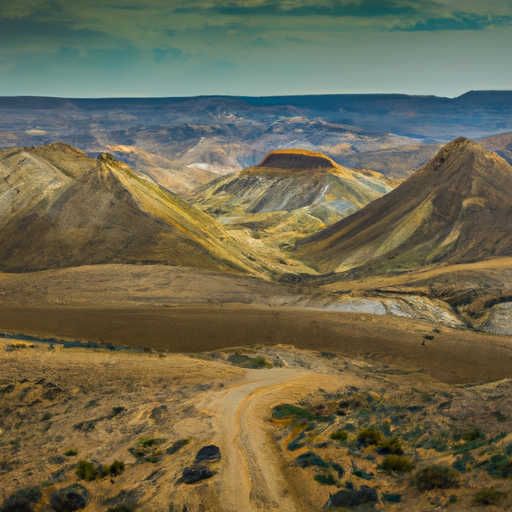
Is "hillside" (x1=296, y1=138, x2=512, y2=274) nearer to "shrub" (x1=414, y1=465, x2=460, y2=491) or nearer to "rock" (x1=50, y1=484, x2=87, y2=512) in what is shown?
"shrub" (x1=414, y1=465, x2=460, y2=491)

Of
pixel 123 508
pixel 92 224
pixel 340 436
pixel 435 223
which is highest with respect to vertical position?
pixel 435 223

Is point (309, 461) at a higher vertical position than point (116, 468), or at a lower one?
higher

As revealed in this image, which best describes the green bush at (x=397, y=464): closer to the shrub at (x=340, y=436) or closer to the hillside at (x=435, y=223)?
the shrub at (x=340, y=436)

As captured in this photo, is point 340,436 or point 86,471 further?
point 340,436

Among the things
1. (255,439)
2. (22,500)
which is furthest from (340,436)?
(22,500)

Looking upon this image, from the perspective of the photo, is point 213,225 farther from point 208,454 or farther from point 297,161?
point 297,161

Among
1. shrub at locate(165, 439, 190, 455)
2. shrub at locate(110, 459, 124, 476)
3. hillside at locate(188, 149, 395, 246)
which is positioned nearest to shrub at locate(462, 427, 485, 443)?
shrub at locate(165, 439, 190, 455)

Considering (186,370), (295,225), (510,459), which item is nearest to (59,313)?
(186,370)

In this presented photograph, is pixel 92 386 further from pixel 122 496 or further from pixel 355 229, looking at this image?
pixel 355 229
